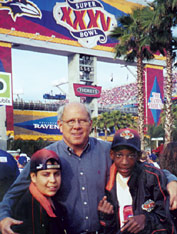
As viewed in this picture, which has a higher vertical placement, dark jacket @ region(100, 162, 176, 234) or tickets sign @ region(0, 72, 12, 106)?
tickets sign @ region(0, 72, 12, 106)

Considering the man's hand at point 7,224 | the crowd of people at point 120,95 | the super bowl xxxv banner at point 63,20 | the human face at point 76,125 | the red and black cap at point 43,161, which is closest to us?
the man's hand at point 7,224

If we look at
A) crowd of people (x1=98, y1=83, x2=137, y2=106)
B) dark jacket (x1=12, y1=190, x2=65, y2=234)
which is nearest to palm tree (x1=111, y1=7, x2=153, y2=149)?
dark jacket (x1=12, y1=190, x2=65, y2=234)

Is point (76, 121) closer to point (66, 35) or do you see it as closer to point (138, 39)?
point (138, 39)

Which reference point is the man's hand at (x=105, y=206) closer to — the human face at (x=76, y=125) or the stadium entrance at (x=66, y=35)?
the human face at (x=76, y=125)

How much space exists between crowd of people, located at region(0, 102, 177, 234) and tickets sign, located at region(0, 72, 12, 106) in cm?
2970

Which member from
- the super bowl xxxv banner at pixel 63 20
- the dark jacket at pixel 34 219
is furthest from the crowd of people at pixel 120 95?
the dark jacket at pixel 34 219

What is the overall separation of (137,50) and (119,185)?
1814cm

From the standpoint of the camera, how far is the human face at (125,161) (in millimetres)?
2703

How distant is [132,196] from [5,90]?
30.2 metres

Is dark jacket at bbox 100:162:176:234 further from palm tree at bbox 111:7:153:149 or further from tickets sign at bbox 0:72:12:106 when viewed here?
tickets sign at bbox 0:72:12:106

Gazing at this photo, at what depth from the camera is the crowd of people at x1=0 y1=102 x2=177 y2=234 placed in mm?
2551

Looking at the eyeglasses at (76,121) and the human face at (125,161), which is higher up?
the eyeglasses at (76,121)

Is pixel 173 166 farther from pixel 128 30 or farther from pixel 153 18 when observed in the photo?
pixel 128 30

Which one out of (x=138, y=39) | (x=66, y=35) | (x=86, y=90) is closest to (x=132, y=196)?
(x=138, y=39)
